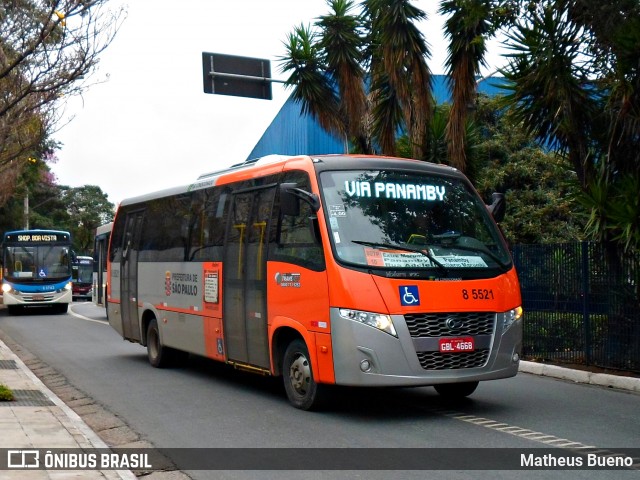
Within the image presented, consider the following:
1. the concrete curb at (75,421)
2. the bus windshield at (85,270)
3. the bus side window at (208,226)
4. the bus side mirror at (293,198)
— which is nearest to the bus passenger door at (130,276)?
the concrete curb at (75,421)

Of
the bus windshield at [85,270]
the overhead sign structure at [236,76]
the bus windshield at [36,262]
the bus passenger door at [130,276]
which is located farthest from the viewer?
the bus windshield at [85,270]

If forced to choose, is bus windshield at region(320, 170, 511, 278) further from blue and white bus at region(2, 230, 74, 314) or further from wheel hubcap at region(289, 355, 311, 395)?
blue and white bus at region(2, 230, 74, 314)

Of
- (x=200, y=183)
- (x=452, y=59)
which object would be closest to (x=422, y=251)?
(x=200, y=183)

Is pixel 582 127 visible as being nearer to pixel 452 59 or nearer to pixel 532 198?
pixel 452 59

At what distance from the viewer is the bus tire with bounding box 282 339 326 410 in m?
9.59

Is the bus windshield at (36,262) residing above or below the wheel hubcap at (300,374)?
above

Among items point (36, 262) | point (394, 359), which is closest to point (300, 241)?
point (394, 359)

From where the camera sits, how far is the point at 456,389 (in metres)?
10.5

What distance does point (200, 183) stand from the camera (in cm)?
1306

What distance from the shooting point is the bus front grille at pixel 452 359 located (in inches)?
353

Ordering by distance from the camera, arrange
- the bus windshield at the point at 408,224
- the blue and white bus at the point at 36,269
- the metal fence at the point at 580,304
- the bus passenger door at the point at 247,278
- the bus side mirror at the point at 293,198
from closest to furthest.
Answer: the bus windshield at the point at 408,224 → the bus side mirror at the point at 293,198 → the bus passenger door at the point at 247,278 → the metal fence at the point at 580,304 → the blue and white bus at the point at 36,269

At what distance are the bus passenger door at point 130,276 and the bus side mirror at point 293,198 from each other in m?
6.36

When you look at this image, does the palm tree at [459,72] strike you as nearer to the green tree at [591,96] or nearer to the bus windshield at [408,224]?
the green tree at [591,96]

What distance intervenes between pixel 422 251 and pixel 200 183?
4780 millimetres
